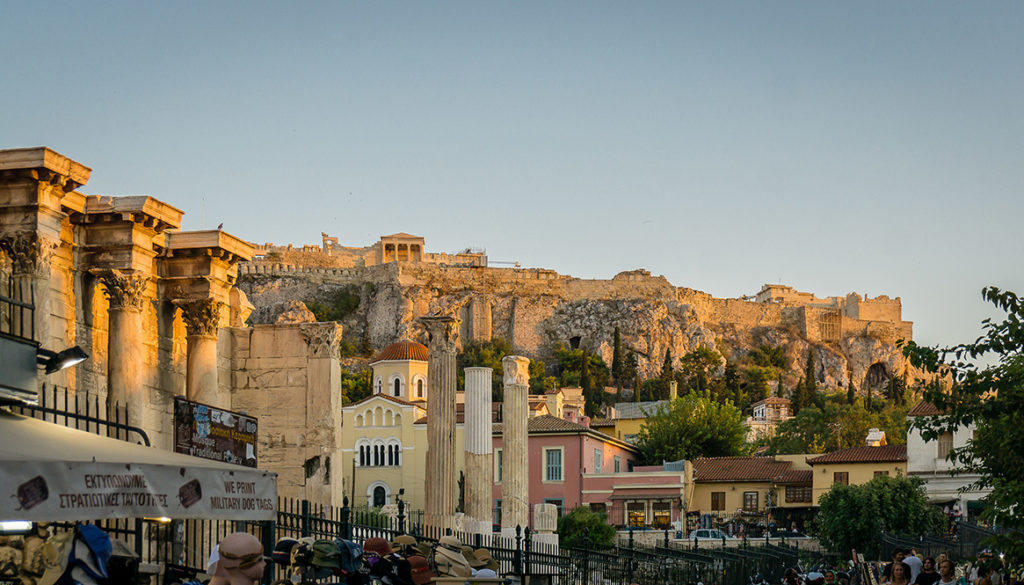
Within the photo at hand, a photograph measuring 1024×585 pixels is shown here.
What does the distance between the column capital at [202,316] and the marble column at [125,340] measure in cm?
163

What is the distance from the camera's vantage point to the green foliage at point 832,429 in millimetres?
78750

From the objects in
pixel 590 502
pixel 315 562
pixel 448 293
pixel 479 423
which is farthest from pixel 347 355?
pixel 315 562

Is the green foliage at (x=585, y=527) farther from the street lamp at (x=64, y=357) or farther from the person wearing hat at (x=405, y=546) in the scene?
the street lamp at (x=64, y=357)

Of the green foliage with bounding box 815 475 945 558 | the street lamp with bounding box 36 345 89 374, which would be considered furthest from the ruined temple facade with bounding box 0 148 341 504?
the green foliage with bounding box 815 475 945 558

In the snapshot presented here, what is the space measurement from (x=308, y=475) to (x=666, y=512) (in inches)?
1692

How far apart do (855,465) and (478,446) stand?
33646 millimetres

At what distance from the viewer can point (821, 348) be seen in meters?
132

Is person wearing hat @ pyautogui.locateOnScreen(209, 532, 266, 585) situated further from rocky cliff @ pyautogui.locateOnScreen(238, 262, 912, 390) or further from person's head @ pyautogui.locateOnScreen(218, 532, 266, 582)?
rocky cliff @ pyautogui.locateOnScreen(238, 262, 912, 390)

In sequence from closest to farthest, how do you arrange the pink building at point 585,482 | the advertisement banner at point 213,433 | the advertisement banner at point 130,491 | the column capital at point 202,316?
the advertisement banner at point 130,491
the advertisement banner at point 213,433
the column capital at point 202,316
the pink building at point 585,482

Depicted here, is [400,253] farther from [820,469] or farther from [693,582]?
[693,582]

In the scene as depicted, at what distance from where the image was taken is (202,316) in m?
19.3

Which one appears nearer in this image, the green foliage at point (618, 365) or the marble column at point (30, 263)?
the marble column at point (30, 263)

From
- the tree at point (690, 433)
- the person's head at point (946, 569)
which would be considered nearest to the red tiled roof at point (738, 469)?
the tree at point (690, 433)

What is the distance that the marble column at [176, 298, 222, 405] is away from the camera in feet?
62.4
